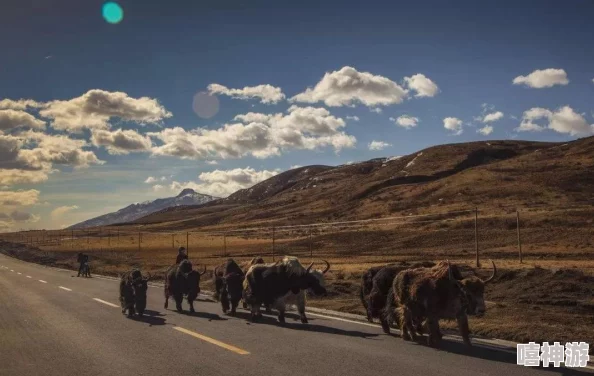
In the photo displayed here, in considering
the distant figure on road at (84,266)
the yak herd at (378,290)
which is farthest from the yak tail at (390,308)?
the distant figure on road at (84,266)

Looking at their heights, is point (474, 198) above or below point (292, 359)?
above

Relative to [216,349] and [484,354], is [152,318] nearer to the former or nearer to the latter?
[216,349]

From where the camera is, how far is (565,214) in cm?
4853

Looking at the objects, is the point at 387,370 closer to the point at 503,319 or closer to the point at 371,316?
the point at 371,316

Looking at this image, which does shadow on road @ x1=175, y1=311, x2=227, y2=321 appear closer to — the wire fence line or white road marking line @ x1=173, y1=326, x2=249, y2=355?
white road marking line @ x1=173, y1=326, x2=249, y2=355

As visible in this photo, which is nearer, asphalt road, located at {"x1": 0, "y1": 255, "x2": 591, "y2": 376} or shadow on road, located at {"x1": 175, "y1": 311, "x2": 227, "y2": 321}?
asphalt road, located at {"x1": 0, "y1": 255, "x2": 591, "y2": 376}

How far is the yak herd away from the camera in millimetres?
9359

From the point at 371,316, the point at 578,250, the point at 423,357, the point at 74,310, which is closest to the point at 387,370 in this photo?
the point at 423,357

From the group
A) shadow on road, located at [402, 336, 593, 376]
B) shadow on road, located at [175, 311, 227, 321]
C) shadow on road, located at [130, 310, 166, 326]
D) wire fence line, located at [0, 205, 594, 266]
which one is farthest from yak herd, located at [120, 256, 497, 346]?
wire fence line, located at [0, 205, 594, 266]

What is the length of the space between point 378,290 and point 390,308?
77 cm

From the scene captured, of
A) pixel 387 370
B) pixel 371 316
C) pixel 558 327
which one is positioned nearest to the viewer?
pixel 387 370

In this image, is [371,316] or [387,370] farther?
[371,316]

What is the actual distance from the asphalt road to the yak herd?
43cm

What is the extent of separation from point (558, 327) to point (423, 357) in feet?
12.9
